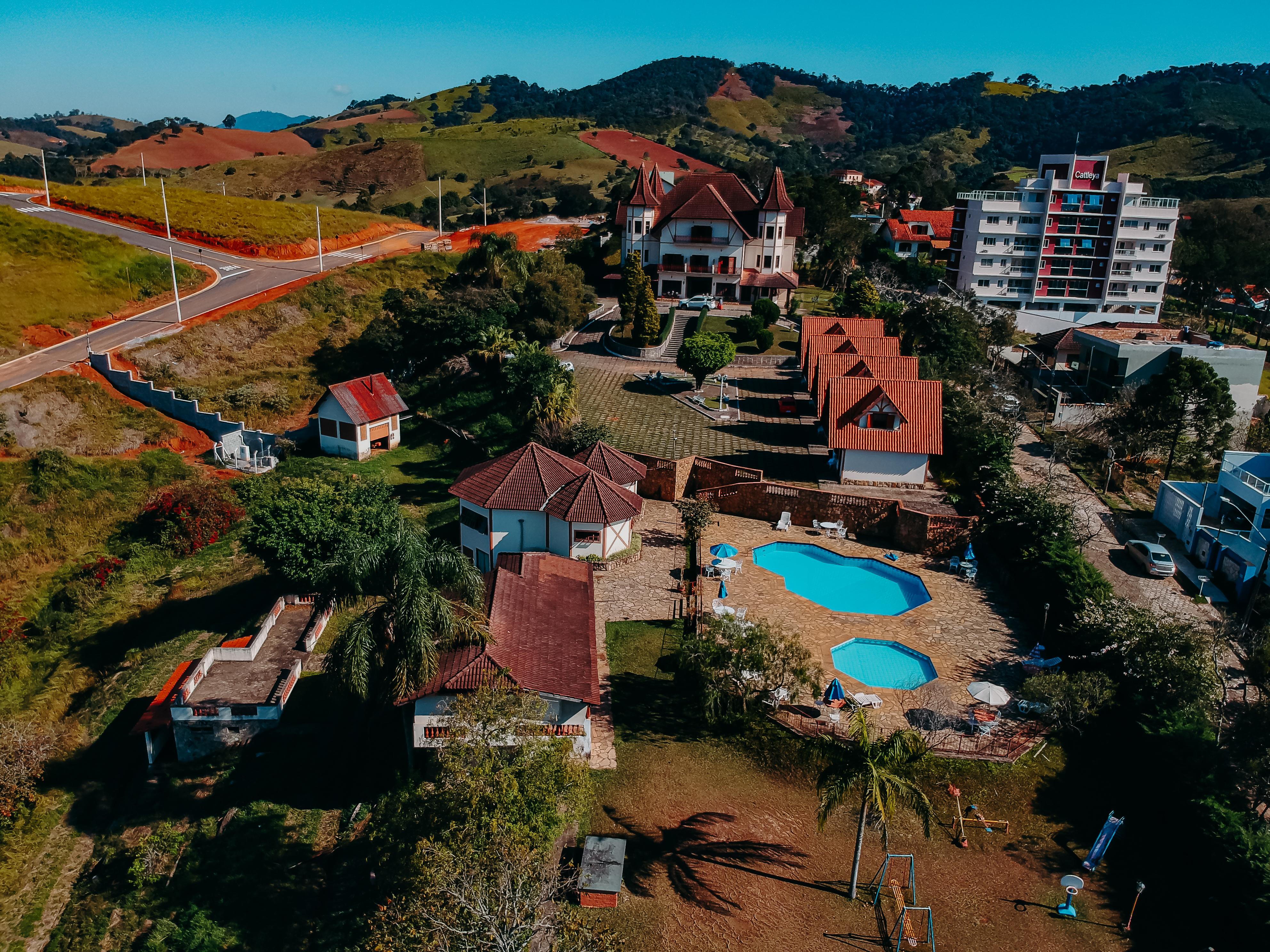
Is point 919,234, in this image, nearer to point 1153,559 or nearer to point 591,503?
point 1153,559

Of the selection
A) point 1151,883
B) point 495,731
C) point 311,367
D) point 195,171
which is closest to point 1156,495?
point 1151,883

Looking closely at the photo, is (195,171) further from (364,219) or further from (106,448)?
(106,448)

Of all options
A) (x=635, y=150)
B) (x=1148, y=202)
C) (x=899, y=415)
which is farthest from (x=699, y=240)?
(x=635, y=150)

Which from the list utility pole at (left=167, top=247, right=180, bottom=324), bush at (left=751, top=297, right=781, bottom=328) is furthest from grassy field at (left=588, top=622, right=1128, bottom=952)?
utility pole at (left=167, top=247, right=180, bottom=324)

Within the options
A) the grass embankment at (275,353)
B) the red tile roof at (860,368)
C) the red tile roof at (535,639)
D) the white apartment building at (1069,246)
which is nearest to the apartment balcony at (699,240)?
the grass embankment at (275,353)

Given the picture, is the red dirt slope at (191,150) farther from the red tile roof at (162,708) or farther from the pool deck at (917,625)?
the pool deck at (917,625)

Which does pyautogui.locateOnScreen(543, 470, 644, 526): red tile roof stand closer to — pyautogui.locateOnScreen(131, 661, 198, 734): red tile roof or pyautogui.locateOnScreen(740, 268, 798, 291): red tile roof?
pyautogui.locateOnScreen(131, 661, 198, 734): red tile roof

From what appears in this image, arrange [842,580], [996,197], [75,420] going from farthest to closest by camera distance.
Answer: [996,197] < [75,420] < [842,580]
